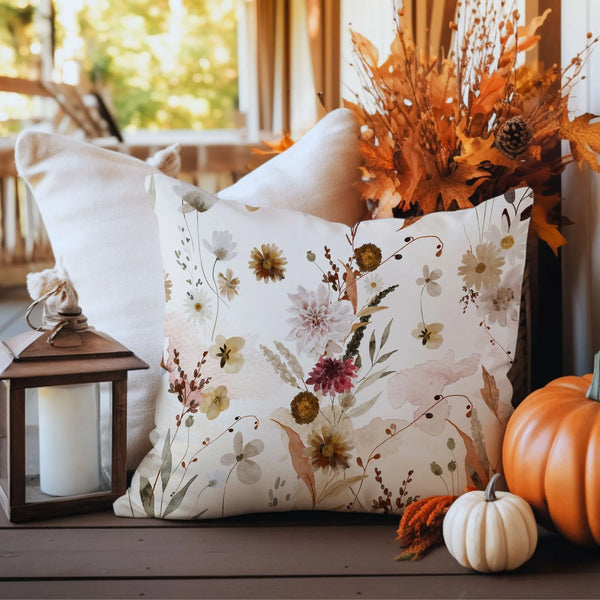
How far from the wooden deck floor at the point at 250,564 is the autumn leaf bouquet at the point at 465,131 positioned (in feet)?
1.51

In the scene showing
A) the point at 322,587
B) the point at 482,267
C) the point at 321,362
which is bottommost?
the point at 322,587

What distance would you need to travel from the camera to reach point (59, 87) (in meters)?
4.60

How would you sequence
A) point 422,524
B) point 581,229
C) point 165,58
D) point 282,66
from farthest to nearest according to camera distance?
point 165,58
point 282,66
point 581,229
point 422,524

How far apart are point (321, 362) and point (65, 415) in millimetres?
317

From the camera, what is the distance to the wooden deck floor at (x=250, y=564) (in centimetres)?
76

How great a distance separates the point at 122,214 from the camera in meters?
1.09

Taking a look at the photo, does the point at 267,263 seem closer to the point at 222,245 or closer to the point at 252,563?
the point at 222,245

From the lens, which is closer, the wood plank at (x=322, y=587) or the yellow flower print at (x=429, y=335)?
the wood plank at (x=322, y=587)

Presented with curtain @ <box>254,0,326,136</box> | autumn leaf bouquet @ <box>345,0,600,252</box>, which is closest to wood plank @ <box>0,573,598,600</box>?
autumn leaf bouquet @ <box>345,0,600,252</box>

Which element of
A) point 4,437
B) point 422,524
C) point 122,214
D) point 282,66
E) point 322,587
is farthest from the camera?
point 282,66

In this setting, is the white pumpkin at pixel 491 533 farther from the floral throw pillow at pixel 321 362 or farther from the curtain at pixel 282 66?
the curtain at pixel 282 66

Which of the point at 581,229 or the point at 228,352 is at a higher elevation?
the point at 581,229

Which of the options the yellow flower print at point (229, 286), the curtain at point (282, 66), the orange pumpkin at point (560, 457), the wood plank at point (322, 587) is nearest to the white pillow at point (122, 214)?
the yellow flower print at point (229, 286)

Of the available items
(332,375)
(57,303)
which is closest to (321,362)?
(332,375)
